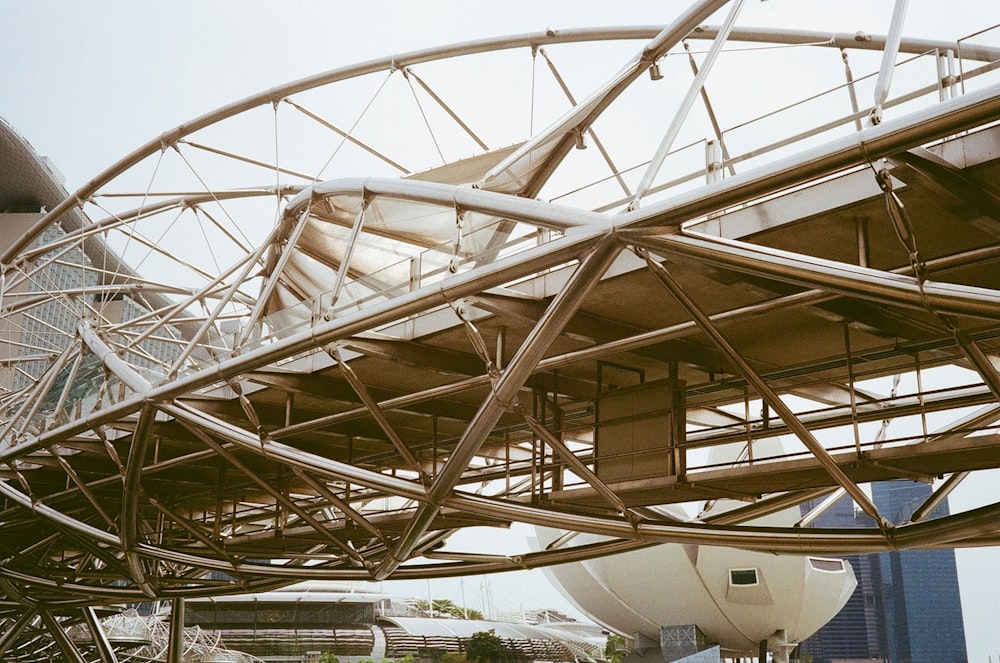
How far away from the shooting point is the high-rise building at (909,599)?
33.3 meters

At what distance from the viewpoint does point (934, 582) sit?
37.4 m

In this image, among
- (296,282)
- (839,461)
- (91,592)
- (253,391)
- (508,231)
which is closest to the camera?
(839,461)

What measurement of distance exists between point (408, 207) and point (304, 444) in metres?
11.2

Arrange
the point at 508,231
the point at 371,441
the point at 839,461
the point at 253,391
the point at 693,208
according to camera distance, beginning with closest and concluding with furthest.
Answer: the point at 693,208 → the point at 839,461 → the point at 508,231 → the point at 253,391 → the point at 371,441

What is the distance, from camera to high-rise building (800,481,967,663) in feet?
109

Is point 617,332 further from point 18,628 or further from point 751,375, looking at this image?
point 18,628

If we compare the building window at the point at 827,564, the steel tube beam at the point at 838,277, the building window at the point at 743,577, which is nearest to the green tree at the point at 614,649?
the building window at the point at 743,577

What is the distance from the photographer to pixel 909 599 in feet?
130

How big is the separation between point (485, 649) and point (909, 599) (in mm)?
37322

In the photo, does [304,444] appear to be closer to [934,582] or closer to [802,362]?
[802,362]

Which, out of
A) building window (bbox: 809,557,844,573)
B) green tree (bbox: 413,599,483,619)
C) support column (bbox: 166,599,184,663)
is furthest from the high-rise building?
green tree (bbox: 413,599,483,619)

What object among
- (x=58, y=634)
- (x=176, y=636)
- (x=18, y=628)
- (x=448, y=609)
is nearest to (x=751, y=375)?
(x=176, y=636)

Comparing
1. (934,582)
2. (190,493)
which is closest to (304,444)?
(190,493)

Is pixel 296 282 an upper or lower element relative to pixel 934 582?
upper
